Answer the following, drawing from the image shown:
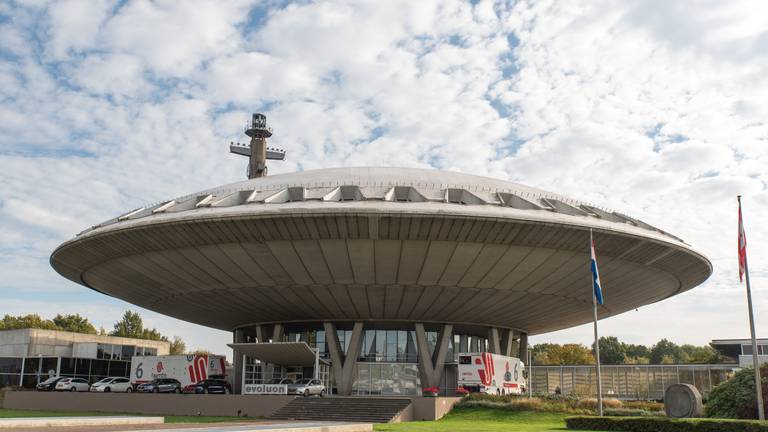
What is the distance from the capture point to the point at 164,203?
138ft

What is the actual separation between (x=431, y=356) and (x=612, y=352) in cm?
10945

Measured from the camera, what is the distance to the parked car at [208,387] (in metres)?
42.5

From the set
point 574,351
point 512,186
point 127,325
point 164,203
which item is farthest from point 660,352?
point 164,203

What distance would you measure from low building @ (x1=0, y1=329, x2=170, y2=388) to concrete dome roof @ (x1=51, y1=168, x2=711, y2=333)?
17177 mm

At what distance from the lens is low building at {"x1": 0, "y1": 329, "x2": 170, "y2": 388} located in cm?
6047

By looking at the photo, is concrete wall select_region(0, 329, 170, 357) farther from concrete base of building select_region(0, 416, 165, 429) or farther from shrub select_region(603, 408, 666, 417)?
shrub select_region(603, 408, 666, 417)

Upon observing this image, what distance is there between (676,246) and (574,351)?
81.8 metres

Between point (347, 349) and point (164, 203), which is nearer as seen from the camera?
point (164, 203)

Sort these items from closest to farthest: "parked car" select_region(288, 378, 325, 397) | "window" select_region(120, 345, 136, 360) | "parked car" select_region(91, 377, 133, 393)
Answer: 1. "parked car" select_region(288, 378, 325, 397)
2. "parked car" select_region(91, 377, 133, 393)
3. "window" select_region(120, 345, 136, 360)

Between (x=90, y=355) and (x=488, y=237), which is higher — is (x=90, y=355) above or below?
below

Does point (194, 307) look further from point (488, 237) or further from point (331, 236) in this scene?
point (488, 237)

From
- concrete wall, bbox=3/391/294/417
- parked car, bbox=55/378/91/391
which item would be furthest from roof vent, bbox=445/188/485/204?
parked car, bbox=55/378/91/391

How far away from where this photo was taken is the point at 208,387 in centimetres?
4272

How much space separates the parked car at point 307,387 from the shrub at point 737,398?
20.1 metres
